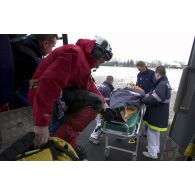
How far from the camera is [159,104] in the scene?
3.74 meters

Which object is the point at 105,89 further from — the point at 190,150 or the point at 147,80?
the point at 190,150

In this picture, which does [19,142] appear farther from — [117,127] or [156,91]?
[156,91]

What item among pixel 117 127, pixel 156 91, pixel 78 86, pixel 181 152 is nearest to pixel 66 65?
pixel 78 86

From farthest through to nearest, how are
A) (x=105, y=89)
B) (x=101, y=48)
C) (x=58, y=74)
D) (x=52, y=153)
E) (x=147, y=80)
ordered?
1. (x=147, y=80)
2. (x=105, y=89)
3. (x=101, y=48)
4. (x=58, y=74)
5. (x=52, y=153)

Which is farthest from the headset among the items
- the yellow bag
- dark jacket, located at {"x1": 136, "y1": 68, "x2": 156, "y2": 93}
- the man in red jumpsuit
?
dark jacket, located at {"x1": 136, "y1": 68, "x2": 156, "y2": 93}

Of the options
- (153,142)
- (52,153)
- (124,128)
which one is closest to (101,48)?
(52,153)

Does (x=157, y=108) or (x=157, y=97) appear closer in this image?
(x=157, y=97)

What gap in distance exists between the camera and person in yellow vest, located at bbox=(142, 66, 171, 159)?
3.59 meters

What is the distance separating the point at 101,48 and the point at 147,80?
9.02ft

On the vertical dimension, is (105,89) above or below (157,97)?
below

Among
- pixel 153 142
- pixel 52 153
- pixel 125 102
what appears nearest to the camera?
pixel 52 153

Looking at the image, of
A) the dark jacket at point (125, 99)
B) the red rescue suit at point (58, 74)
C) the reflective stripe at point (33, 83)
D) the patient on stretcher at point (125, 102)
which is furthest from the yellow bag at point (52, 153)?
the dark jacket at point (125, 99)

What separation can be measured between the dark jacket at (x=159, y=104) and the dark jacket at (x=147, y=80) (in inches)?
25.9

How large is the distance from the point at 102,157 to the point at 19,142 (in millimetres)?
2625
